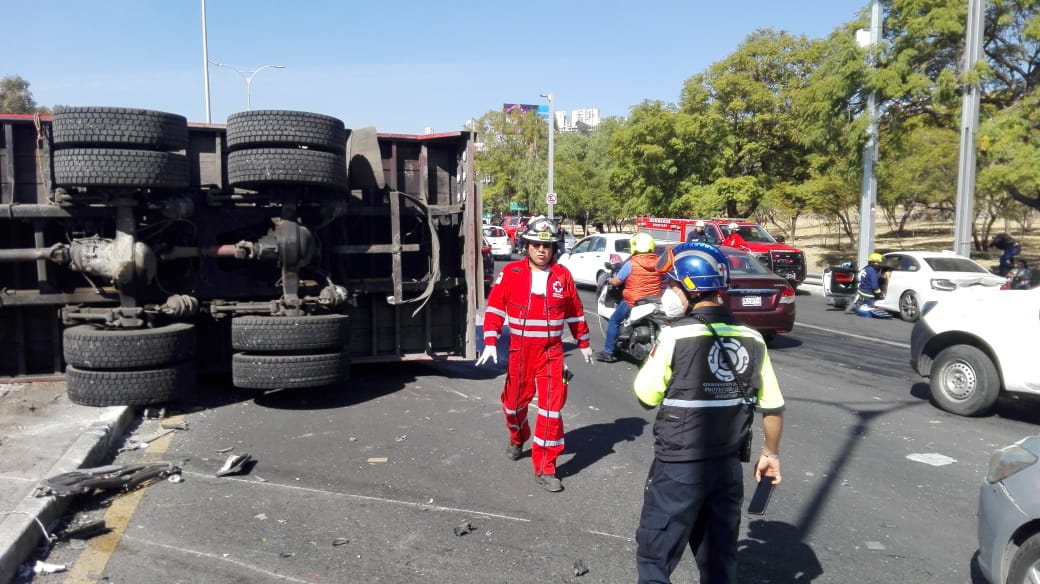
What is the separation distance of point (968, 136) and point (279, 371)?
17734 millimetres

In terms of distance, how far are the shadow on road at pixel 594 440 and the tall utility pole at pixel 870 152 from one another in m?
18.1

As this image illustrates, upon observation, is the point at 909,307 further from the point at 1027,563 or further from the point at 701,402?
the point at 701,402

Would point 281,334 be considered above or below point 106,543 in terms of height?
above

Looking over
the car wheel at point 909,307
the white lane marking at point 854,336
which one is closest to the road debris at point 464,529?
the white lane marking at point 854,336

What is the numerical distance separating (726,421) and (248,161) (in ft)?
18.1

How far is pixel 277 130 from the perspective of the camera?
7.53 meters

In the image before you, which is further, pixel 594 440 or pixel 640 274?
pixel 640 274

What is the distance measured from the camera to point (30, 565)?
434cm

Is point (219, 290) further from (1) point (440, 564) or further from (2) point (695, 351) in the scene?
(2) point (695, 351)

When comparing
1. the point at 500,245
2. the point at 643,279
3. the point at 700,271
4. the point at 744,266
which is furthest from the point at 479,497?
the point at 500,245

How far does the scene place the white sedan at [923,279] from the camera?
1653cm

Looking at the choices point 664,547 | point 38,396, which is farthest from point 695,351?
point 38,396

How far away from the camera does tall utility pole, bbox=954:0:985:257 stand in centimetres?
1881

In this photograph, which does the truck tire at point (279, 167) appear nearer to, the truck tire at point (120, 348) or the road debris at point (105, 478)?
the truck tire at point (120, 348)
